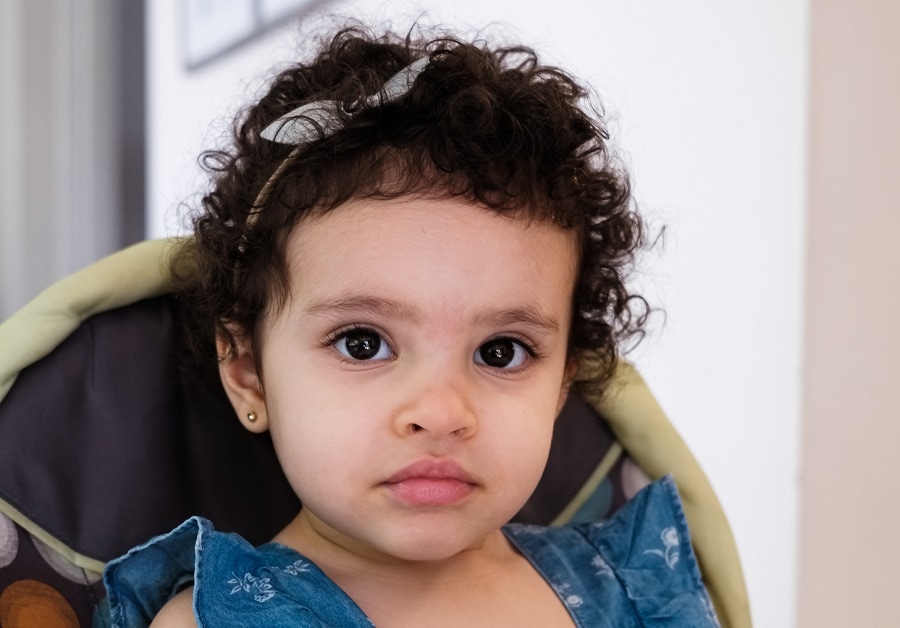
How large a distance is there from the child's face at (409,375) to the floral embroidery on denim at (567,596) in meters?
0.13

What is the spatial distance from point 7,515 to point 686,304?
1149 mm

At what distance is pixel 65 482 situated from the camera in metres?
0.78

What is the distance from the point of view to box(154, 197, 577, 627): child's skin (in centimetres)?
74

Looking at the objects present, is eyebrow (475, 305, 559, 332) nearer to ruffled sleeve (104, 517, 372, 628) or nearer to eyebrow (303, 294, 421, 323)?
eyebrow (303, 294, 421, 323)

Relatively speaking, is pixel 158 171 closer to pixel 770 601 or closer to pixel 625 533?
pixel 625 533

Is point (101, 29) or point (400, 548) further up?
point (101, 29)

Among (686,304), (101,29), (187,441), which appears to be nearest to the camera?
(187,441)

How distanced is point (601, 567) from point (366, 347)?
0.32 meters

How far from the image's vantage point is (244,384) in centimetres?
86

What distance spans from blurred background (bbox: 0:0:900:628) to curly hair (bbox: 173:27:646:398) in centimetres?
61

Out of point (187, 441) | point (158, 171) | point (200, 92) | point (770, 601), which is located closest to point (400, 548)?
point (187, 441)

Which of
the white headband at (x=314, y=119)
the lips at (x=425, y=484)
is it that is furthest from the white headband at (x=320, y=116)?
the lips at (x=425, y=484)

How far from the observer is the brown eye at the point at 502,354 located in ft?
2.62

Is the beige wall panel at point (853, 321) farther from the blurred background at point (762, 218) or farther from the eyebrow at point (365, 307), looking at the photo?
the eyebrow at point (365, 307)
